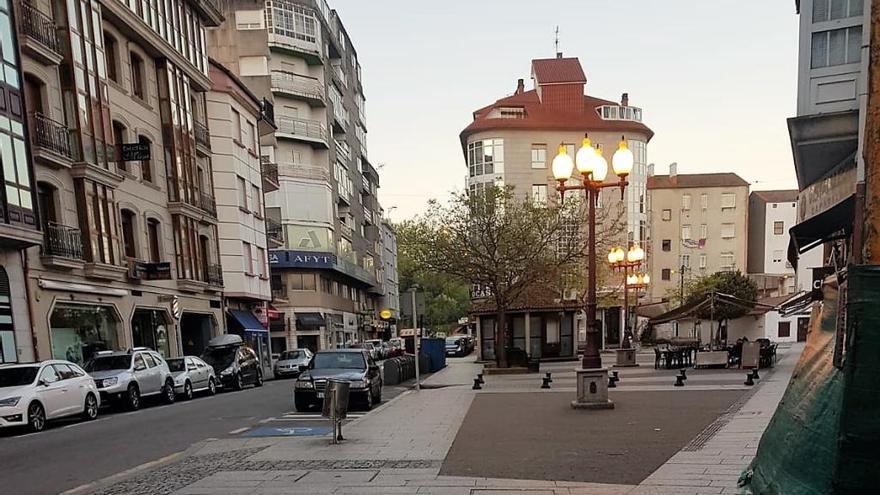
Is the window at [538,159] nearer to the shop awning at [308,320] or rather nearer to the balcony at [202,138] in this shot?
the shop awning at [308,320]

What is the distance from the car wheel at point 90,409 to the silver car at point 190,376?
364 cm

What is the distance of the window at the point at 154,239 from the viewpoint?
2409 centimetres

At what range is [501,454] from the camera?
6.98 m

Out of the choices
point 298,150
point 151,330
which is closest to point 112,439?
point 151,330

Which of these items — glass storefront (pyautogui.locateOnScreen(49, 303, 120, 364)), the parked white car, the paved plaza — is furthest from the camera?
glass storefront (pyautogui.locateOnScreen(49, 303, 120, 364))

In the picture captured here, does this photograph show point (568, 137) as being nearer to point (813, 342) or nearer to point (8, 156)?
point (8, 156)

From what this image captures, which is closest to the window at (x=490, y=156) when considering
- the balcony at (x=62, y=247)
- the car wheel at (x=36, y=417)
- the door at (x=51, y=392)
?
the balcony at (x=62, y=247)

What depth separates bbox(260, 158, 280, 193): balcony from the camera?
121 ft

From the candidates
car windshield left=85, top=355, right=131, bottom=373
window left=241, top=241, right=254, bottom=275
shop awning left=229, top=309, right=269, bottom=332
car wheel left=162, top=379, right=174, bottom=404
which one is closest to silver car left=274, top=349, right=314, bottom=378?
shop awning left=229, top=309, right=269, bottom=332

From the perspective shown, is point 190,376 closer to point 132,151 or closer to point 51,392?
point 51,392

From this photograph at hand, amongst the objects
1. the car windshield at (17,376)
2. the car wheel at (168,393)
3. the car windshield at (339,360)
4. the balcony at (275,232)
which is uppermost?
the balcony at (275,232)

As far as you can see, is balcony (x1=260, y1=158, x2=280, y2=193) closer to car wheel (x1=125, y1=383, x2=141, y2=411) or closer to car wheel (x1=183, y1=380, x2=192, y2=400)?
car wheel (x1=183, y1=380, x2=192, y2=400)

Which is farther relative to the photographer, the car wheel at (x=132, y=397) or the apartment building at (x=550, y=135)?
the apartment building at (x=550, y=135)

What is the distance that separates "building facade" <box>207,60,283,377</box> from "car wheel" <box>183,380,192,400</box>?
12.3 metres
